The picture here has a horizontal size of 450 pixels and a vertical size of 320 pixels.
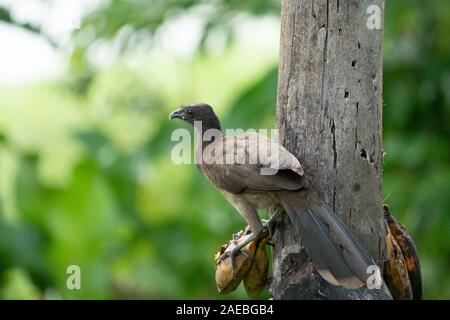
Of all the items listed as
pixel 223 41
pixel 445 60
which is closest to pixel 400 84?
pixel 445 60

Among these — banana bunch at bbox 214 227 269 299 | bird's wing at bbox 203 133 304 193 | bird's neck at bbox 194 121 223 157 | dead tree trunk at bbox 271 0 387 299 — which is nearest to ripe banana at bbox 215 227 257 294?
banana bunch at bbox 214 227 269 299

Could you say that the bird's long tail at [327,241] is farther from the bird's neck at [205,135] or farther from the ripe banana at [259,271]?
the bird's neck at [205,135]

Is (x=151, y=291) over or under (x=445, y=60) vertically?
under

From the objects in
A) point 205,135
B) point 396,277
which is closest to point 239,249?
point 205,135

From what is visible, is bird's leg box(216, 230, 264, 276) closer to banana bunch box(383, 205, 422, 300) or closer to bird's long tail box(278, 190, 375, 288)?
bird's long tail box(278, 190, 375, 288)

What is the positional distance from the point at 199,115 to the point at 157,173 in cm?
579

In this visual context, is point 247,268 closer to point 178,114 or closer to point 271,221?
point 271,221

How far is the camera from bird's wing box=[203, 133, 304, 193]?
4027 mm

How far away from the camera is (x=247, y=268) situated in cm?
432

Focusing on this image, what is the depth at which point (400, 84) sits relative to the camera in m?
8.61

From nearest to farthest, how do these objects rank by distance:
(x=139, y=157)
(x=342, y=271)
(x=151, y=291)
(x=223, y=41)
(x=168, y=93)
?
(x=342, y=271)
(x=223, y=41)
(x=139, y=157)
(x=151, y=291)
(x=168, y=93)

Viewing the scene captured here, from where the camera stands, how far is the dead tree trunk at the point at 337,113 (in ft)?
13.7
